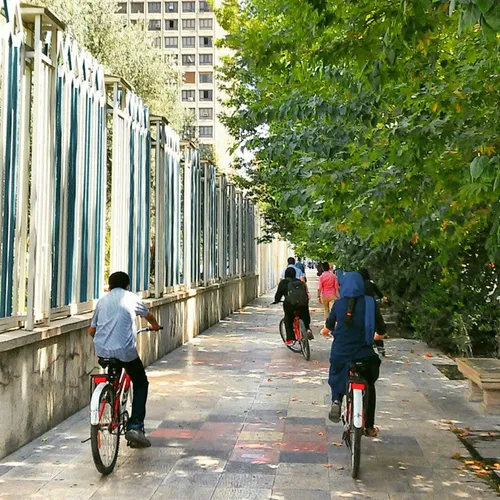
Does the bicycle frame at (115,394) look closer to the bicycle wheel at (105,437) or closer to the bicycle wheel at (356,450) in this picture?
the bicycle wheel at (105,437)

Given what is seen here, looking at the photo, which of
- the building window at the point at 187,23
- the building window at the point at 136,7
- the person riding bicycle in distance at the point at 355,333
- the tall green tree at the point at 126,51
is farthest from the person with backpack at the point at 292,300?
the building window at the point at 136,7

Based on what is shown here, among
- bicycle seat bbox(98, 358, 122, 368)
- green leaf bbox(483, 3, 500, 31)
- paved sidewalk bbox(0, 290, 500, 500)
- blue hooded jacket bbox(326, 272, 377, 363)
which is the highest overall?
green leaf bbox(483, 3, 500, 31)

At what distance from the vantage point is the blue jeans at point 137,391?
7449 mm

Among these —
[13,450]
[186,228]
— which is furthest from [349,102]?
[186,228]

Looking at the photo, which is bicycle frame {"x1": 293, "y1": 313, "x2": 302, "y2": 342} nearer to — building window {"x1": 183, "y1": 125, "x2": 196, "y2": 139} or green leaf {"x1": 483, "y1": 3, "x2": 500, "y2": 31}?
green leaf {"x1": 483, "y1": 3, "x2": 500, "y2": 31}

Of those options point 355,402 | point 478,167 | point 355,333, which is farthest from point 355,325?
point 478,167

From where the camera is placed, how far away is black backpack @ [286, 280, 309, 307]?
50.8 ft

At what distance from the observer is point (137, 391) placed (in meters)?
7.52

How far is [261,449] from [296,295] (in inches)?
311

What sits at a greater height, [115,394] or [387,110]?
[387,110]

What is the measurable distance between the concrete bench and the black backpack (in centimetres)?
491

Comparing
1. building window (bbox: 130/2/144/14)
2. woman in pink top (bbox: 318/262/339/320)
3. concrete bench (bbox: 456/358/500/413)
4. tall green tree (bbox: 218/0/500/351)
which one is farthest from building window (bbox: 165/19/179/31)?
concrete bench (bbox: 456/358/500/413)

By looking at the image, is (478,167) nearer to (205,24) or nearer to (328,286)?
(328,286)

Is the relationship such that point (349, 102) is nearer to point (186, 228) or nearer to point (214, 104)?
point (186, 228)
